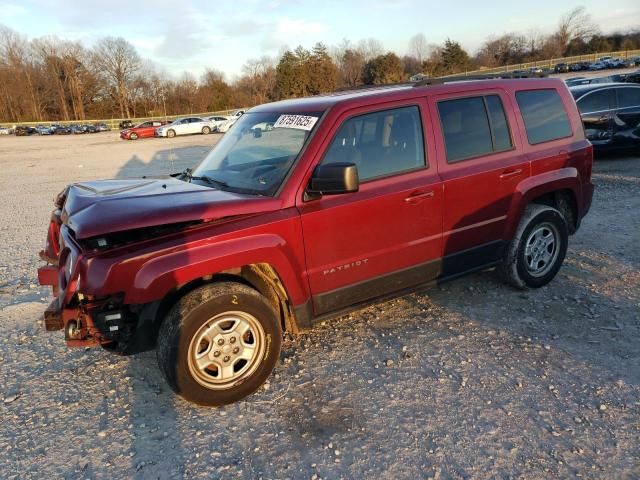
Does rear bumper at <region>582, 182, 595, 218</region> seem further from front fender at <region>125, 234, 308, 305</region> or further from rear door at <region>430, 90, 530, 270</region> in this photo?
front fender at <region>125, 234, 308, 305</region>

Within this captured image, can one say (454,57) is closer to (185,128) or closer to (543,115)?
(185,128)

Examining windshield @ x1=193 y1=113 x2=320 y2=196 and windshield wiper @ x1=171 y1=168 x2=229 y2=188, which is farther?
windshield wiper @ x1=171 y1=168 x2=229 y2=188

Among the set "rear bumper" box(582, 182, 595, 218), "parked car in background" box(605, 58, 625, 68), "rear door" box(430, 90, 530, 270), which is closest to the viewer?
"rear door" box(430, 90, 530, 270)

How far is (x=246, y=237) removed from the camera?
318 cm

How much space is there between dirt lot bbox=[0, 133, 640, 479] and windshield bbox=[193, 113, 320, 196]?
1.42 metres

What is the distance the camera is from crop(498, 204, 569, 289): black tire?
4578mm

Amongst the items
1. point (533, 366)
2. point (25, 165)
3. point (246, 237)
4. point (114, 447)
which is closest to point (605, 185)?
point (533, 366)

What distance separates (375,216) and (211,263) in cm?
129

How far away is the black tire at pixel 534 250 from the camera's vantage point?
15.0ft

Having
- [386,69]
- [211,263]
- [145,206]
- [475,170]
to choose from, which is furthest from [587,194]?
[386,69]

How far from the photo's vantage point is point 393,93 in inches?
151

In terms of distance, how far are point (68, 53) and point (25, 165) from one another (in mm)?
70805

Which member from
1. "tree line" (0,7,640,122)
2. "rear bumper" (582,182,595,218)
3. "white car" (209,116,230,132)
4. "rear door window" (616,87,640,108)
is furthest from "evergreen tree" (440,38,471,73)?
"rear bumper" (582,182,595,218)

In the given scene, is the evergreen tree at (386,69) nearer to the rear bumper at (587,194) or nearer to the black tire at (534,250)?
the rear bumper at (587,194)
